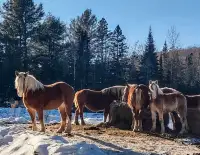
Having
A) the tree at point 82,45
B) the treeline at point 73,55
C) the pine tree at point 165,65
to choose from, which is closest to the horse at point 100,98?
the treeline at point 73,55

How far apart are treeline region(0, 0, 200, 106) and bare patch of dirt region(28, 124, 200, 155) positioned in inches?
1088

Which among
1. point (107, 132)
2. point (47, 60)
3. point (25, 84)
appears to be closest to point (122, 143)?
point (107, 132)

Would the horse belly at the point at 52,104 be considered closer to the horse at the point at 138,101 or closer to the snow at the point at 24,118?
the horse at the point at 138,101

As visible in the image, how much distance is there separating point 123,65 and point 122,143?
153 ft

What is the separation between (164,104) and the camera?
13.6 meters

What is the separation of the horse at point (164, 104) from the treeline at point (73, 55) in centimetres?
2643

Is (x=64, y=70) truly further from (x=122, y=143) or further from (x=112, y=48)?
(x=122, y=143)

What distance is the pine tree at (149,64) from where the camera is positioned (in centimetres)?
5422

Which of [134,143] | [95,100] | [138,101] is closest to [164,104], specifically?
[138,101]

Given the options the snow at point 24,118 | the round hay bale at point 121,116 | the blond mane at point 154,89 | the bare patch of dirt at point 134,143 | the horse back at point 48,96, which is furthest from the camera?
the snow at point 24,118

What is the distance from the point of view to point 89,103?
16.7 meters

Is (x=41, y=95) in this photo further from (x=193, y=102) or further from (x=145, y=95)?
(x=193, y=102)

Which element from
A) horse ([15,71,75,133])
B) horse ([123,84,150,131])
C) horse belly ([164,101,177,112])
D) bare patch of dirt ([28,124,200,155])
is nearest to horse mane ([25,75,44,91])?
horse ([15,71,75,133])

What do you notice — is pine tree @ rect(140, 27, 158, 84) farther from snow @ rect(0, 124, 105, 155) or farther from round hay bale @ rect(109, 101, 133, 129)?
snow @ rect(0, 124, 105, 155)
